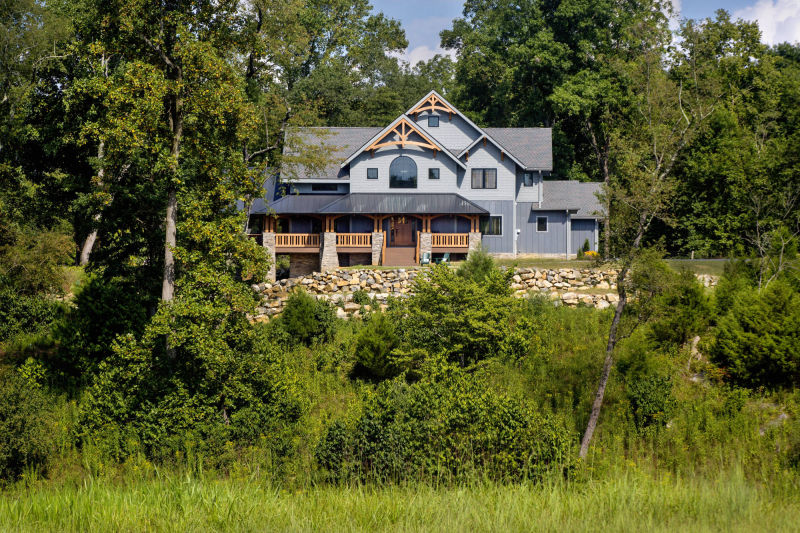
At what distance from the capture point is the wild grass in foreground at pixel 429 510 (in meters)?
7.77

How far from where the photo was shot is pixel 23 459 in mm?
14680

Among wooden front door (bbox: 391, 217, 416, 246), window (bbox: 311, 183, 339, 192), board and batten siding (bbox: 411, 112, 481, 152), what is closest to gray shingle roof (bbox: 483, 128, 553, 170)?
board and batten siding (bbox: 411, 112, 481, 152)

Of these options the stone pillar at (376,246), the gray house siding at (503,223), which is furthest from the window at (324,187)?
the gray house siding at (503,223)

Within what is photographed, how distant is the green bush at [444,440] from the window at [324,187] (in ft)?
80.0

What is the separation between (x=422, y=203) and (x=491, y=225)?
4.03m

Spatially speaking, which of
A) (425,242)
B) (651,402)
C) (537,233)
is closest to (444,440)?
(651,402)

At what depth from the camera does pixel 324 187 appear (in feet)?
123

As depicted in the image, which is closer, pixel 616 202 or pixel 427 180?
pixel 616 202

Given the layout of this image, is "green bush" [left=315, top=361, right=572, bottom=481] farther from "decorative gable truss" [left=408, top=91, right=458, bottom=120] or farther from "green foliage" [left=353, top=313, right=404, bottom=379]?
"decorative gable truss" [left=408, top=91, right=458, bottom=120]

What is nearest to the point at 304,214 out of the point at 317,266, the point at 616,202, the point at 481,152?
the point at 317,266

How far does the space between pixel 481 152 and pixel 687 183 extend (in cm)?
1027

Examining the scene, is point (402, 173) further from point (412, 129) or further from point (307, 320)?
point (307, 320)

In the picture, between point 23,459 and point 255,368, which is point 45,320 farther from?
point 255,368

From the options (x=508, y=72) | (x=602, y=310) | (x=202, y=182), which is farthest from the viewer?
(x=508, y=72)
